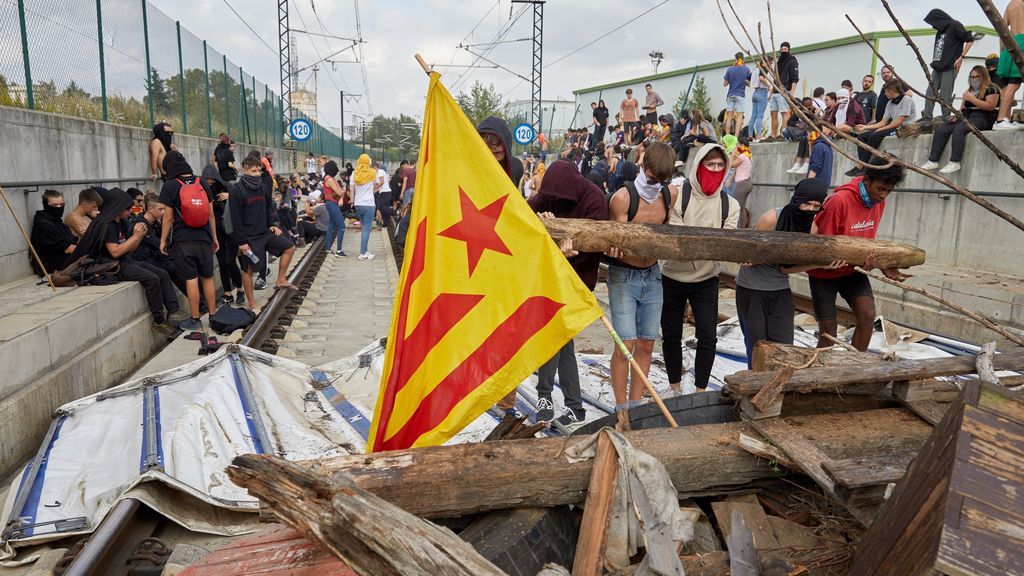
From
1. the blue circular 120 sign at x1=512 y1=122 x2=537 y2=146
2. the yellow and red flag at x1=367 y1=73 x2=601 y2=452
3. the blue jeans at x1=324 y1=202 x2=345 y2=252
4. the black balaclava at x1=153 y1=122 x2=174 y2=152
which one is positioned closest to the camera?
the yellow and red flag at x1=367 y1=73 x2=601 y2=452

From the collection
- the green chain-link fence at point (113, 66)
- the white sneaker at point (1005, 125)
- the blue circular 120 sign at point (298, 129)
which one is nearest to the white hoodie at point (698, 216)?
the green chain-link fence at point (113, 66)

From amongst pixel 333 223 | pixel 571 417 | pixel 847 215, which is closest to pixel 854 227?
pixel 847 215

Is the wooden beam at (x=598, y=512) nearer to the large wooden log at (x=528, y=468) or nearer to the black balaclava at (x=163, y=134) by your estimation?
the large wooden log at (x=528, y=468)

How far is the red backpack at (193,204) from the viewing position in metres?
8.05

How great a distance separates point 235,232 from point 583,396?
5.86 meters

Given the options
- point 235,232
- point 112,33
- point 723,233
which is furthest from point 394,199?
point 723,233

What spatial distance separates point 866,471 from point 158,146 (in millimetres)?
13284

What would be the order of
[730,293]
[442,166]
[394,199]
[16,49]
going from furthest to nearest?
[394,199] < [730,293] < [16,49] < [442,166]

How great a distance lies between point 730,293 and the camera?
11.4 metres

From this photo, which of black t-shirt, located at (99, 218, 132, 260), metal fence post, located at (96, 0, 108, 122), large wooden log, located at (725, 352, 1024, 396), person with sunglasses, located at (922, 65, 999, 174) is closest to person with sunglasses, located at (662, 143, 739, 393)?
large wooden log, located at (725, 352, 1024, 396)

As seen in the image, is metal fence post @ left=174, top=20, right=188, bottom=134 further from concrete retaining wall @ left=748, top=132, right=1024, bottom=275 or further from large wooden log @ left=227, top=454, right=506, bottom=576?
large wooden log @ left=227, top=454, right=506, bottom=576

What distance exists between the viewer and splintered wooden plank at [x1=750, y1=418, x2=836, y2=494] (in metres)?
2.49

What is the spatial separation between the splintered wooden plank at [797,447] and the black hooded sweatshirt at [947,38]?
31.6ft

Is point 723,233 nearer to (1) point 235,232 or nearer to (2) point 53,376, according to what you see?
(2) point 53,376
